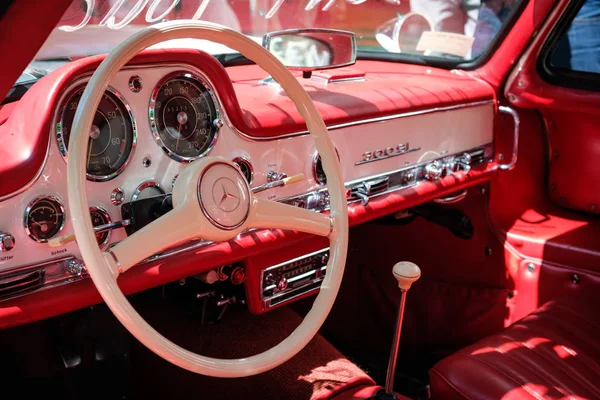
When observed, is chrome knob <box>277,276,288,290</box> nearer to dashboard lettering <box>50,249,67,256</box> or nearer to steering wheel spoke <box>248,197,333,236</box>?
steering wheel spoke <box>248,197,333,236</box>

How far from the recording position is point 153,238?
1097 millimetres

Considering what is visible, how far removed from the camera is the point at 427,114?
78.8 inches

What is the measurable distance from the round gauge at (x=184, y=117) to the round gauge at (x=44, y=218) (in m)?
0.26

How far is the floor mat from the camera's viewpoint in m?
1.73

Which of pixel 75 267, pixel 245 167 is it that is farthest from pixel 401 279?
pixel 75 267

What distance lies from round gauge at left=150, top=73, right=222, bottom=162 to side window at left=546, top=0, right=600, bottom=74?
4.70ft

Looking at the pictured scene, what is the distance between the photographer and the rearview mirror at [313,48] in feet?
5.50

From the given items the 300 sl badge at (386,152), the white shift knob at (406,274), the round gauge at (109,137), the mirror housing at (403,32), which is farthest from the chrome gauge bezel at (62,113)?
the mirror housing at (403,32)

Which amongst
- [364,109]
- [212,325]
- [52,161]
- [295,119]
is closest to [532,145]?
[364,109]

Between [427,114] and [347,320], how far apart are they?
3.45 feet

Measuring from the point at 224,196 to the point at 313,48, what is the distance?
74cm

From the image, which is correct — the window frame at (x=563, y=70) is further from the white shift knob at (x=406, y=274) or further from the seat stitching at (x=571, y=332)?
the white shift knob at (x=406, y=274)

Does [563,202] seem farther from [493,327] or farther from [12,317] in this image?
[12,317]

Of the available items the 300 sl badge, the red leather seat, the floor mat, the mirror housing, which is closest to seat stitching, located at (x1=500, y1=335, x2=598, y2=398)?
the red leather seat
